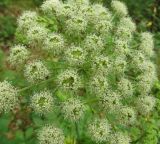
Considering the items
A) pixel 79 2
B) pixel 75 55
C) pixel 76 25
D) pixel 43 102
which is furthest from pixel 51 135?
pixel 79 2

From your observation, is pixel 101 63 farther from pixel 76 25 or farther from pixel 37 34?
pixel 37 34

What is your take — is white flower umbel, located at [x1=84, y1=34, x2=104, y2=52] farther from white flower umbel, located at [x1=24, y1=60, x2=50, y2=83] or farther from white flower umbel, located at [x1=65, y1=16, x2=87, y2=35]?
white flower umbel, located at [x1=24, y1=60, x2=50, y2=83]

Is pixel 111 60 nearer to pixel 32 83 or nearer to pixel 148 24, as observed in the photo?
pixel 32 83

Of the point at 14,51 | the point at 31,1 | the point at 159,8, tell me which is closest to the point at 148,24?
the point at 159,8

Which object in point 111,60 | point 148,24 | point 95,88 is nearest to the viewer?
point 95,88

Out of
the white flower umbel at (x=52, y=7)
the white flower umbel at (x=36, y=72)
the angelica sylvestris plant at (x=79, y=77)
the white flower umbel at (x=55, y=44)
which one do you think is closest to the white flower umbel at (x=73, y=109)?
the angelica sylvestris plant at (x=79, y=77)

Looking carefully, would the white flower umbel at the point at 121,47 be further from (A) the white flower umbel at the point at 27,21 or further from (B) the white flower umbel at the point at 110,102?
(A) the white flower umbel at the point at 27,21
